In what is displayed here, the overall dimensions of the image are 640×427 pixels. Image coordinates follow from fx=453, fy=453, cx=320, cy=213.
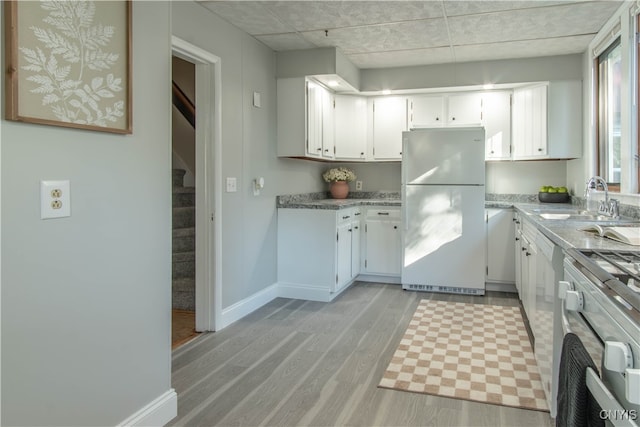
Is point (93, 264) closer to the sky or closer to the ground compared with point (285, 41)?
closer to the ground

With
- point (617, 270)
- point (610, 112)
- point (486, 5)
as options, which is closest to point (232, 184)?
point (486, 5)

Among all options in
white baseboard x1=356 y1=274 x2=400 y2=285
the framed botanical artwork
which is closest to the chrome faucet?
white baseboard x1=356 y1=274 x2=400 y2=285

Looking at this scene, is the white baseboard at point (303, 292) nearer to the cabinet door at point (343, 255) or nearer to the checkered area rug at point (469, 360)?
the cabinet door at point (343, 255)

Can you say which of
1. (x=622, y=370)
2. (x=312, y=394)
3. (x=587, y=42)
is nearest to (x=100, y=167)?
(x=312, y=394)

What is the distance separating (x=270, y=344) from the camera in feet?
10.1

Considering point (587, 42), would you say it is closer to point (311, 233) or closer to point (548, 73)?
point (548, 73)

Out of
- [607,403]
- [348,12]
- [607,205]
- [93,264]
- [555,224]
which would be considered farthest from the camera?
[348,12]

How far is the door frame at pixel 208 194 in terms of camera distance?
10.9ft

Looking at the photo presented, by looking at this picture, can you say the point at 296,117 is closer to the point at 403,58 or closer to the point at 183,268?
the point at 403,58

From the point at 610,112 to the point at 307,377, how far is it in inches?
128

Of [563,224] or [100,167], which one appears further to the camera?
[563,224]

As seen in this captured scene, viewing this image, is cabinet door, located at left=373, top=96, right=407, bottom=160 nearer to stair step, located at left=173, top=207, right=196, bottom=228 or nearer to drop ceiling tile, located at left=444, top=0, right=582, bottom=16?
drop ceiling tile, located at left=444, top=0, right=582, bottom=16

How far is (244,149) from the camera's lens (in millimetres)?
3727

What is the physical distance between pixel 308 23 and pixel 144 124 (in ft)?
6.73
